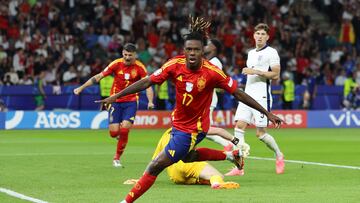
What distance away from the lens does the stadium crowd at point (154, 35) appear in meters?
34.4

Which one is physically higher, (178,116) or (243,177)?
(178,116)

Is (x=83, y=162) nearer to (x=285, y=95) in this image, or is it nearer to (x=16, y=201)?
(x=16, y=201)

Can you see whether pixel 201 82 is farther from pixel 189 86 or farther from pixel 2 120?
pixel 2 120

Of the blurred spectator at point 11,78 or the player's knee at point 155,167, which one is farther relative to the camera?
the blurred spectator at point 11,78

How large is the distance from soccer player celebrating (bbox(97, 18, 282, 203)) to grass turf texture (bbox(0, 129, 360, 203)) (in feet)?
3.51

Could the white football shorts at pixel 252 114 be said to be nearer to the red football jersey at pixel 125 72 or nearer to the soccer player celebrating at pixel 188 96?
the red football jersey at pixel 125 72

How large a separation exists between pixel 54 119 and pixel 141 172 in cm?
1669

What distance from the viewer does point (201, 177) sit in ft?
44.3

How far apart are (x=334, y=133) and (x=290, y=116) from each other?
434cm

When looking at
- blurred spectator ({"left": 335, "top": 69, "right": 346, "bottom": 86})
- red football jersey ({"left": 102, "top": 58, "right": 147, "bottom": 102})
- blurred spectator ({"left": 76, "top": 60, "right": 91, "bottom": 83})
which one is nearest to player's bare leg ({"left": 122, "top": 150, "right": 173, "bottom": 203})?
red football jersey ({"left": 102, "top": 58, "right": 147, "bottom": 102})

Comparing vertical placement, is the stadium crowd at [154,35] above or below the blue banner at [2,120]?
above

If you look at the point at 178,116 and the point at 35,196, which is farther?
the point at 35,196

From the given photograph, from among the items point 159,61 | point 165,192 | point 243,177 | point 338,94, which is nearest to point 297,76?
point 338,94

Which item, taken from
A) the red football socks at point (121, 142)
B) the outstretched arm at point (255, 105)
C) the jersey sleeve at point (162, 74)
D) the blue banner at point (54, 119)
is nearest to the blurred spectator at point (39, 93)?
the blue banner at point (54, 119)
